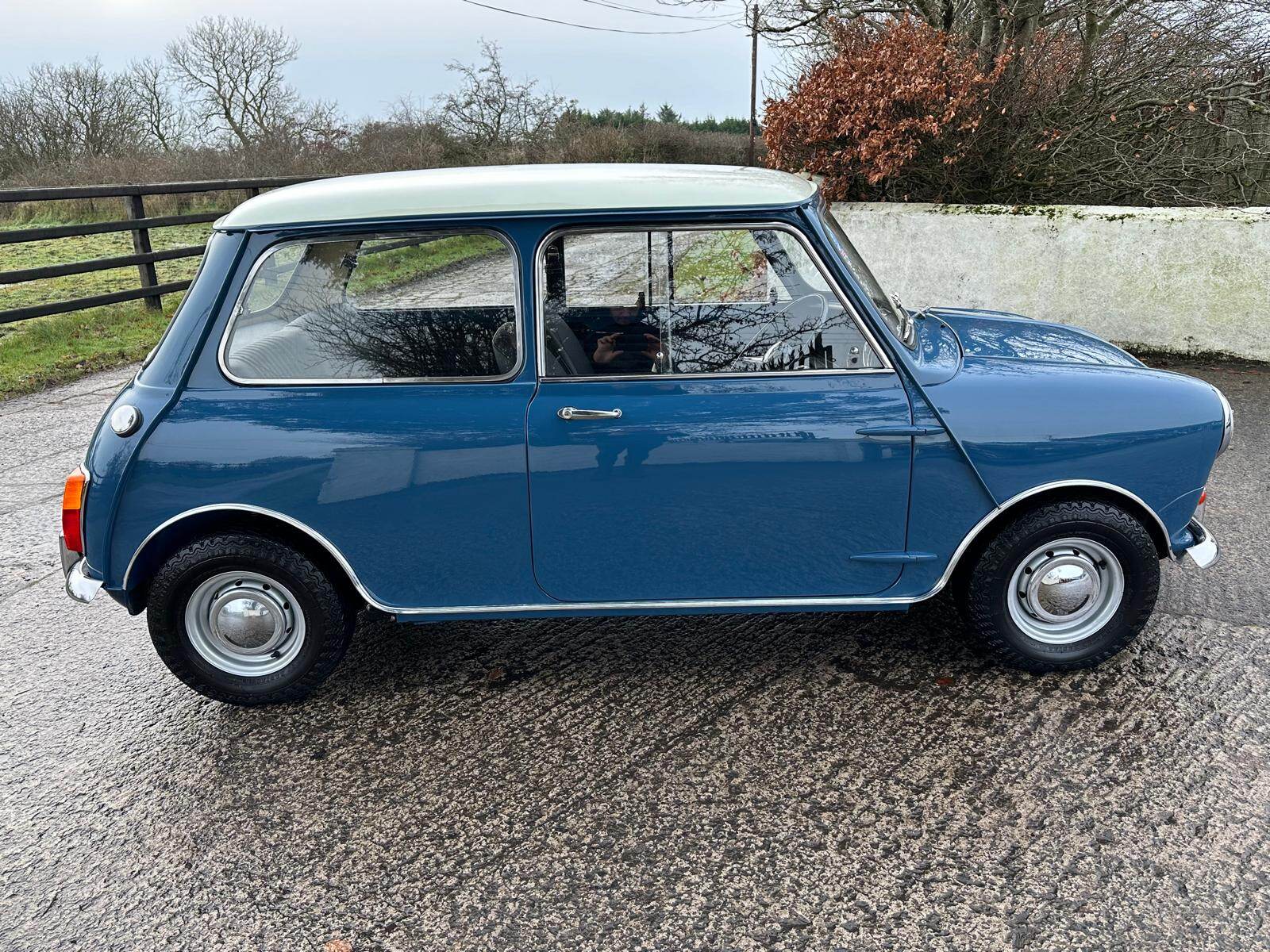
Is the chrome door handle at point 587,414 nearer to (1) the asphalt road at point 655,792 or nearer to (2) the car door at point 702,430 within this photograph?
(2) the car door at point 702,430

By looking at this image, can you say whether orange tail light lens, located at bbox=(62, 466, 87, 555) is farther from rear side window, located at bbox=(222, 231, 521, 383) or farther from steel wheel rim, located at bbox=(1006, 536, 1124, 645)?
steel wheel rim, located at bbox=(1006, 536, 1124, 645)

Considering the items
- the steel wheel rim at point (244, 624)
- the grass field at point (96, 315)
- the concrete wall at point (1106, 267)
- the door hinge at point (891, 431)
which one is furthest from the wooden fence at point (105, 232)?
the door hinge at point (891, 431)

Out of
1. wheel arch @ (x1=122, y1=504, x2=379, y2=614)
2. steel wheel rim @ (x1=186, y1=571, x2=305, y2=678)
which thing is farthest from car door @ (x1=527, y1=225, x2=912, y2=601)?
steel wheel rim @ (x1=186, y1=571, x2=305, y2=678)

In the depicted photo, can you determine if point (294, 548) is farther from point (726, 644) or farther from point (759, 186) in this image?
point (759, 186)

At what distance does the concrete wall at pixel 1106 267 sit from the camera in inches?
306

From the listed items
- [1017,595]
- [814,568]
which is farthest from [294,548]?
[1017,595]

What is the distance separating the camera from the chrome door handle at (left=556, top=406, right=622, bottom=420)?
325 cm

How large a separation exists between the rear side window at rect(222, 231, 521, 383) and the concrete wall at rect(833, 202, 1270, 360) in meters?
6.41

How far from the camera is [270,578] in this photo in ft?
11.2

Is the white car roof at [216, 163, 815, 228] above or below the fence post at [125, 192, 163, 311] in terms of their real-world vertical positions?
above

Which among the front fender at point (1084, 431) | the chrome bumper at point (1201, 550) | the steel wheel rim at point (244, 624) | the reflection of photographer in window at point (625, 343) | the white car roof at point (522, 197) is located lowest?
the steel wheel rim at point (244, 624)

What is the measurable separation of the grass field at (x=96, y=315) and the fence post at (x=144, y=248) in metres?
0.14

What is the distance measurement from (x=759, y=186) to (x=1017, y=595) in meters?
1.74

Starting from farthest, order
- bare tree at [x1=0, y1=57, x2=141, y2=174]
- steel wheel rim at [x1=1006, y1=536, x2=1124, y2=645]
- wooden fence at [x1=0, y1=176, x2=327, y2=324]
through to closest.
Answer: bare tree at [x1=0, y1=57, x2=141, y2=174], wooden fence at [x1=0, y1=176, x2=327, y2=324], steel wheel rim at [x1=1006, y1=536, x2=1124, y2=645]
